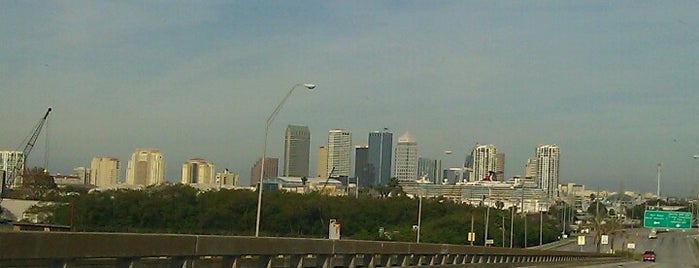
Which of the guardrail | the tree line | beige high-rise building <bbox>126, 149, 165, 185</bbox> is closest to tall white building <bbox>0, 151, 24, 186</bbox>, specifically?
the tree line

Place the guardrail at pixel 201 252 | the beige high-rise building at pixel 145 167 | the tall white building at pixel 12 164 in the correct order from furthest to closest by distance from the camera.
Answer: the beige high-rise building at pixel 145 167 < the tall white building at pixel 12 164 < the guardrail at pixel 201 252

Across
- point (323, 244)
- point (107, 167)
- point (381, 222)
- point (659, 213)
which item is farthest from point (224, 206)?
point (107, 167)

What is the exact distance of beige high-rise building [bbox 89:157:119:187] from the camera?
19300 centimetres

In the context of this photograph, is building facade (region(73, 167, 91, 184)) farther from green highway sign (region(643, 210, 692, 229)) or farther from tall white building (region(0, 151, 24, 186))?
green highway sign (region(643, 210, 692, 229))

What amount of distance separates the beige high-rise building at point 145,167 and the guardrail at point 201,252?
156 meters

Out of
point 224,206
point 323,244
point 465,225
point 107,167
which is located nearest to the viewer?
point 323,244

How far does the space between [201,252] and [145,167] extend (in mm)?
173747

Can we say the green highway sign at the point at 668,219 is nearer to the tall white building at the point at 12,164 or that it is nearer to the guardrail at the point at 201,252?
the tall white building at the point at 12,164

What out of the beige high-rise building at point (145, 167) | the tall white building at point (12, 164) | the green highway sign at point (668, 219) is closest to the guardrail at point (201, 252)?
the green highway sign at point (668, 219)

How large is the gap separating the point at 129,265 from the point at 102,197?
70455mm

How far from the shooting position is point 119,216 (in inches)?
3243

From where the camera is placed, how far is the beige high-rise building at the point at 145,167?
18188 cm

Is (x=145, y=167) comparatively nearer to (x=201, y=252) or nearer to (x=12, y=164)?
(x=12, y=164)

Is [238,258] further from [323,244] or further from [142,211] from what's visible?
[142,211]
